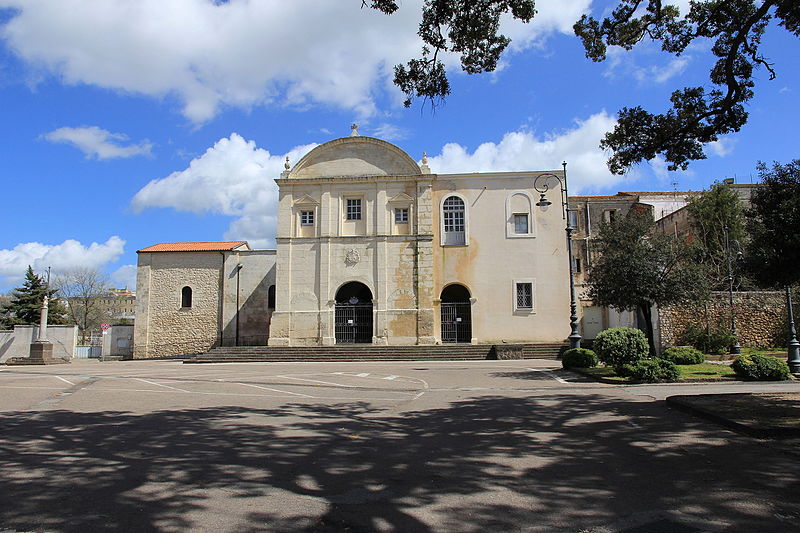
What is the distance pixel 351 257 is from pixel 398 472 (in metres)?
28.3

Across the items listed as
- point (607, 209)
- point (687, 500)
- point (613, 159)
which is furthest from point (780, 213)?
point (607, 209)

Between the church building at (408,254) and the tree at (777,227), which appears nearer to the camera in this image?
the tree at (777,227)

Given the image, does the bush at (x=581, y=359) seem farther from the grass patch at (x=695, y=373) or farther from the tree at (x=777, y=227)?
the tree at (x=777, y=227)

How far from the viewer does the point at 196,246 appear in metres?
38.2

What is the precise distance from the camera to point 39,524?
4285 millimetres

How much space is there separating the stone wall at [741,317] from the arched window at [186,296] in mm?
28290

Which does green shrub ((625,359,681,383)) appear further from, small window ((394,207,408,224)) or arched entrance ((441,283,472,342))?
small window ((394,207,408,224))

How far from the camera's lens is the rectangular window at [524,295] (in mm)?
33141

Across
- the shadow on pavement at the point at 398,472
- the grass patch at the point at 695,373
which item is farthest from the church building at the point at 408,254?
the shadow on pavement at the point at 398,472

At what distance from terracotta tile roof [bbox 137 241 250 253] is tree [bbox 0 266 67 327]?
→ 16.0 meters

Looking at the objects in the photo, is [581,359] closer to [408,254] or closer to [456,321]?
[456,321]

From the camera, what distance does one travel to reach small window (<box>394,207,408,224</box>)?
34.4m

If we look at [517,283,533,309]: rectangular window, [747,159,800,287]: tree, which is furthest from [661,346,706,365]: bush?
[517,283,533,309]: rectangular window

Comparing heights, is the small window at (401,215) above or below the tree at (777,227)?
above
